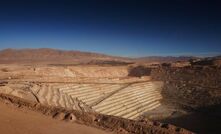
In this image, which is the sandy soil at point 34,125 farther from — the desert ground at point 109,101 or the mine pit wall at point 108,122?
the mine pit wall at point 108,122

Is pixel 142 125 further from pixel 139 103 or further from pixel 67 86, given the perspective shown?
pixel 139 103

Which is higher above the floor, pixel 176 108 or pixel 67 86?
pixel 67 86

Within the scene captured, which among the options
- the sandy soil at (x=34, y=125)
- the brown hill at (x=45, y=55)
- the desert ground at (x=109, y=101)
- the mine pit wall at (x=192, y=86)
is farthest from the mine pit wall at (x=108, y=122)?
the brown hill at (x=45, y=55)

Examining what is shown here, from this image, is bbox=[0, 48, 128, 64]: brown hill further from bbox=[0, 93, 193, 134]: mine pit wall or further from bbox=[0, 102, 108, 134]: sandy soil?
bbox=[0, 102, 108, 134]: sandy soil

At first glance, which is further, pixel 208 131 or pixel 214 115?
pixel 214 115

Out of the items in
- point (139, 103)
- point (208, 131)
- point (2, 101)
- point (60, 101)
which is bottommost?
point (208, 131)

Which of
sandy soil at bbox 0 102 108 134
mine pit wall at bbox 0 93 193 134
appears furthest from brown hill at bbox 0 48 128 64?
sandy soil at bbox 0 102 108 134

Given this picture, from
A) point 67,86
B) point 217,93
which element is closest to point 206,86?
point 217,93
